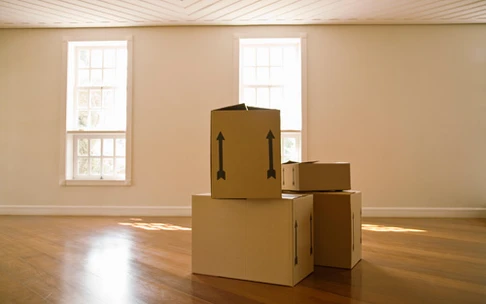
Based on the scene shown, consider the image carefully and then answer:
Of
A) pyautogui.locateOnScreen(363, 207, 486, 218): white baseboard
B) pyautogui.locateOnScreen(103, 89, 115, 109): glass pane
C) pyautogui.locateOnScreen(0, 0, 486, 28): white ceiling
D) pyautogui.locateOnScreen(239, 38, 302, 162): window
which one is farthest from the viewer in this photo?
pyautogui.locateOnScreen(103, 89, 115, 109): glass pane

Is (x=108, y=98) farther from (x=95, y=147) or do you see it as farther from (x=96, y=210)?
(x=96, y=210)

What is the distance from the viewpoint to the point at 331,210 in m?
2.60

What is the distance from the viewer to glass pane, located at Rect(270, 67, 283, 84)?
18.7 feet

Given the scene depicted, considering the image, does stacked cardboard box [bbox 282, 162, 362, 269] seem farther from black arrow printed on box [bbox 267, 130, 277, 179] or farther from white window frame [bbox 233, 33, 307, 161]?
white window frame [bbox 233, 33, 307, 161]

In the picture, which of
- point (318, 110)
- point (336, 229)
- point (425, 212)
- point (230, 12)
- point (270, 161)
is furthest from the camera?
point (318, 110)

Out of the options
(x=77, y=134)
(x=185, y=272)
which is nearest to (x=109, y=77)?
(x=77, y=134)

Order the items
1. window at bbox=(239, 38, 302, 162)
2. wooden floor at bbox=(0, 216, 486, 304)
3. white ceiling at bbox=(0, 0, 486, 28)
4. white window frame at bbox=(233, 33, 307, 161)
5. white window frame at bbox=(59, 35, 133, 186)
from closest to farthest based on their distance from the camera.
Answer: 1. wooden floor at bbox=(0, 216, 486, 304)
2. white ceiling at bbox=(0, 0, 486, 28)
3. white window frame at bbox=(233, 33, 307, 161)
4. white window frame at bbox=(59, 35, 133, 186)
5. window at bbox=(239, 38, 302, 162)

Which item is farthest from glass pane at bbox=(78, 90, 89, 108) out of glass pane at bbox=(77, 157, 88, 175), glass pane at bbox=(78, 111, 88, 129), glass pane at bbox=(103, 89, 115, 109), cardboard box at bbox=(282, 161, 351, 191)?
cardboard box at bbox=(282, 161, 351, 191)

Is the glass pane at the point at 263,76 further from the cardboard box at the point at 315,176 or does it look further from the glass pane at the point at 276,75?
the cardboard box at the point at 315,176

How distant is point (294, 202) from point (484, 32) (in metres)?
4.80

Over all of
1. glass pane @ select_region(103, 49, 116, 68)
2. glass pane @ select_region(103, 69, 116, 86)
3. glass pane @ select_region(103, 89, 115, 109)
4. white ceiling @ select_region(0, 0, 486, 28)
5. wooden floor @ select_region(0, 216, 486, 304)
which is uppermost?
white ceiling @ select_region(0, 0, 486, 28)

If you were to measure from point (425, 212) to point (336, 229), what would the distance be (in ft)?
10.8

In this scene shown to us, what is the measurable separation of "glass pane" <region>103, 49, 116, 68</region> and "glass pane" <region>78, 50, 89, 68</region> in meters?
0.27

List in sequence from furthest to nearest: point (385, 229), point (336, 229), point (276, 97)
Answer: point (276, 97), point (385, 229), point (336, 229)
